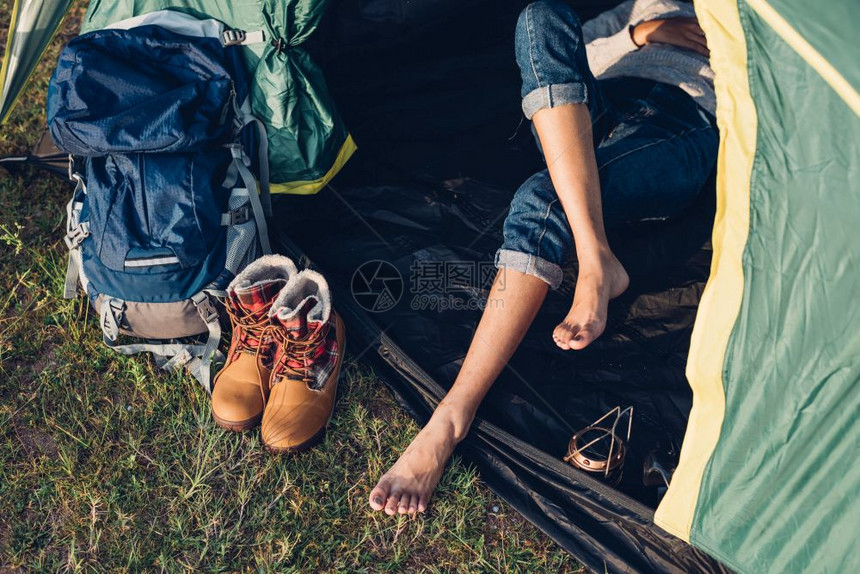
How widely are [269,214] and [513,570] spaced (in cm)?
105

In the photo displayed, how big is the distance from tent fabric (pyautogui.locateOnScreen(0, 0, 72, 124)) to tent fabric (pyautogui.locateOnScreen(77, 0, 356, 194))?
0.15m

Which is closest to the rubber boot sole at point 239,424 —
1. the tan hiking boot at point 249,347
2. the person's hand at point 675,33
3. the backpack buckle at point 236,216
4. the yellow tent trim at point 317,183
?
the tan hiking boot at point 249,347

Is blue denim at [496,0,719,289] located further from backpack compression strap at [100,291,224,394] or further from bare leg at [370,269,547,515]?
backpack compression strap at [100,291,224,394]

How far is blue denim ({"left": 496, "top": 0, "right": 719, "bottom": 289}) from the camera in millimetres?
1432

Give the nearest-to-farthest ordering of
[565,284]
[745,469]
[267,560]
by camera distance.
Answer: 1. [745,469]
2. [267,560]
3. [565,284]

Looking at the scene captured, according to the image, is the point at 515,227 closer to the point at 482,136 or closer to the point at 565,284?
the point at 565,284

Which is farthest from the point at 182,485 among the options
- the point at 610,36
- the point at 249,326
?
the point at 610,36

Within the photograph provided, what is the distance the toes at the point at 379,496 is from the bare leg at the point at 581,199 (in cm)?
49

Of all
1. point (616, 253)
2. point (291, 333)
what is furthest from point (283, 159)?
point (616, 253)

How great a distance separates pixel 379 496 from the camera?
1.41m

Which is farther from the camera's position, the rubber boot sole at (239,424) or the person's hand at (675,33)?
the person's hand at (675,33)

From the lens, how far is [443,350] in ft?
5.44

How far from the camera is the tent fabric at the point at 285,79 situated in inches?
62.0

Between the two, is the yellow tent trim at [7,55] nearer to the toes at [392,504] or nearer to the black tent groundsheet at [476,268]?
Result: the black tent groundsheet at [476,268]
